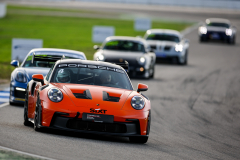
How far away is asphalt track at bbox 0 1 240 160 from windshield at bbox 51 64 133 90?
2.77 ft

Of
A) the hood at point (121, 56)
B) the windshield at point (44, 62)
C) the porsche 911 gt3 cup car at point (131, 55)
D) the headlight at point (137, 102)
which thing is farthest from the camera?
the porsche 911 gt3 cup car at point (131, 55)

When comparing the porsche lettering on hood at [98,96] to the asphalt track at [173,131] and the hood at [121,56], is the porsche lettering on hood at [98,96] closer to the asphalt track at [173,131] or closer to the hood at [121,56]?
the asphalt track at [173,131]

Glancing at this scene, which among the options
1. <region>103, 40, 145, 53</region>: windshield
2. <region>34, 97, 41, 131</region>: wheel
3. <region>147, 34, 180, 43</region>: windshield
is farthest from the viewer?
<region>147, 34, 180, 43</region>: windshield

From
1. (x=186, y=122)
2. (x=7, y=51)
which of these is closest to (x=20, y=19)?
(x=7, y=51)

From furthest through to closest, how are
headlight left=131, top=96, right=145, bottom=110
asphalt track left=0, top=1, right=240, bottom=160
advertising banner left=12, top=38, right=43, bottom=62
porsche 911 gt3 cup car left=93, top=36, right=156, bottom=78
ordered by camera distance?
porsche 911 gt3 cup car left=93, top=36, right=156, bottom=78
advertising banner left=12, top=38, right=43, bottom=62
headlight left=131, top=96, right=145, bottom=110
asphalt track left=0, top=1, right=240, bottom=160

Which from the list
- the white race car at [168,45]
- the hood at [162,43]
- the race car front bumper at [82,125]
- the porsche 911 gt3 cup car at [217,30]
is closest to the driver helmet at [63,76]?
the race car front bumper at [82,125]

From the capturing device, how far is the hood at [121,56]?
19188 millimetres

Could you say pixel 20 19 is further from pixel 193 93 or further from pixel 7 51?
pixel 193 93

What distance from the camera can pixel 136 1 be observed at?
283 feet

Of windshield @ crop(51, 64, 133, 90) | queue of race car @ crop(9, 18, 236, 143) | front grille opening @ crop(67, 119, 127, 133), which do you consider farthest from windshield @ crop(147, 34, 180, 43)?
front grille opening @ crop(67, 119, 127, 133)

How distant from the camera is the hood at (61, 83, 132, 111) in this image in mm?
8141

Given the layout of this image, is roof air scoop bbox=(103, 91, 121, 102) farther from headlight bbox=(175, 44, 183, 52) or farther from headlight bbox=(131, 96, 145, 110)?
headlight bbox=(175, 44, 183, 52)

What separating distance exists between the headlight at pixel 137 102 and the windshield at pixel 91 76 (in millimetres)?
608

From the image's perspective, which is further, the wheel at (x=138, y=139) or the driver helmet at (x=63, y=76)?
the driver helmet at (x=63, y=76)
